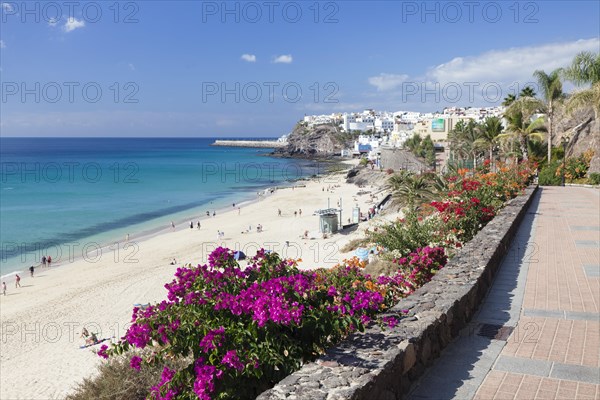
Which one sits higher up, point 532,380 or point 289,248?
point 532,380

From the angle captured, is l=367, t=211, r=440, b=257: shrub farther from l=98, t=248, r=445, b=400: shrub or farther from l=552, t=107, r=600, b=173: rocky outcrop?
l=552, t=107, r=600, b=173: rocky outcrop

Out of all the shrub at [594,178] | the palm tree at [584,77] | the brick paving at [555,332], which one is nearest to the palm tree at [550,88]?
the palm tree at [584,77]

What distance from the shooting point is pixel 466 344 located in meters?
4.79

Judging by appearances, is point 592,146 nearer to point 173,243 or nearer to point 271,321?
point 173,243

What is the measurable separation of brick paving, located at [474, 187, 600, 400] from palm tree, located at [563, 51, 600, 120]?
1645 cm

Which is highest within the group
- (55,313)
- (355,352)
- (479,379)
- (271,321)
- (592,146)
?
(592,146)

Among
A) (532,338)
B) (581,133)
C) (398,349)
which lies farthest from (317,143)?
(398,349)

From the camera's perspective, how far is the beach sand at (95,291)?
11930 millimetres

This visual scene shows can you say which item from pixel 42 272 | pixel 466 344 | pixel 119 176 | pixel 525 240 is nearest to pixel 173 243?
pixel 42 272

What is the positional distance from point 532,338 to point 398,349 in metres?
2.18

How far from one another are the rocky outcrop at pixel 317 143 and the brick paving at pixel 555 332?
125275 millimetres

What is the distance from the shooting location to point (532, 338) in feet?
16.2

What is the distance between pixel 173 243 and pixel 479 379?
26473mm

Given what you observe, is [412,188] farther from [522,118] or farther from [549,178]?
[522,118]
